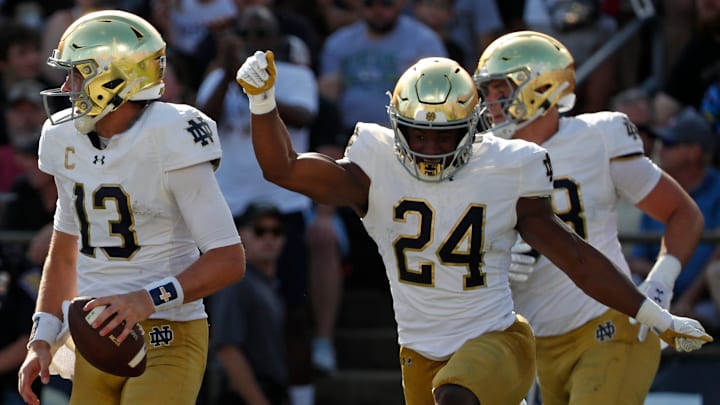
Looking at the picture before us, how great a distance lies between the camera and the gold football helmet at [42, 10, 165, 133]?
15.7 feet

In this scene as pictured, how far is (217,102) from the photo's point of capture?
8.05 metres

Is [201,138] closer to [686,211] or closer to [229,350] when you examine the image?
[686,211]

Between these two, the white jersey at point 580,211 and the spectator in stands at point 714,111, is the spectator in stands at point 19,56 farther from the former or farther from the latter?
the white jersey at point 580,211

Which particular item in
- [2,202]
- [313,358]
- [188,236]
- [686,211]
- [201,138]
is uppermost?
[201,138]

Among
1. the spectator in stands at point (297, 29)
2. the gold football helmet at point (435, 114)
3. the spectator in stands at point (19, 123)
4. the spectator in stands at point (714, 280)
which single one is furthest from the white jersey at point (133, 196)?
the spectator in stands at point (19, 123)

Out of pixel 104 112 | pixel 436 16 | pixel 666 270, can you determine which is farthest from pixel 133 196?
pixel 436 16

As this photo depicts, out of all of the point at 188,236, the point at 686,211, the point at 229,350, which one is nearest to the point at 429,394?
the point at 188,236

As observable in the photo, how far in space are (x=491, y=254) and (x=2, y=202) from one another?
4574mm

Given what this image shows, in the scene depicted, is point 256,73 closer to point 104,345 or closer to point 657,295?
point 104,345

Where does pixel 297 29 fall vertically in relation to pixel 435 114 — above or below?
below

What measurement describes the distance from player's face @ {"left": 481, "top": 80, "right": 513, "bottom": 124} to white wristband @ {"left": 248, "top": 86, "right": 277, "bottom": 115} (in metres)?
1.26

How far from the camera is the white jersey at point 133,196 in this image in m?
4.73

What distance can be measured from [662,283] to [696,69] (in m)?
3.84

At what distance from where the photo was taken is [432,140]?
486cm
